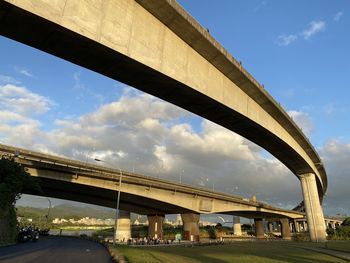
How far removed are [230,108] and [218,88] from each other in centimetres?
151

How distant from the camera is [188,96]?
653 inches

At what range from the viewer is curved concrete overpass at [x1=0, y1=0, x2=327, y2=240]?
426 inches

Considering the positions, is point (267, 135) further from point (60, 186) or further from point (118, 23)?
point (60, 186)

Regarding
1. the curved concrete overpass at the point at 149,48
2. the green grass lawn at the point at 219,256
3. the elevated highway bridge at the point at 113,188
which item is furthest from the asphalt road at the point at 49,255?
the elevated highway bridge at the point at 113,188

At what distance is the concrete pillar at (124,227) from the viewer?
69887 millimetres

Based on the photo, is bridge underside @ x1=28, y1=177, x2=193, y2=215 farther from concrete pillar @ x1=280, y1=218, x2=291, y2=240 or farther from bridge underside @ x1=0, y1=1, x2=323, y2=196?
concrete pillar @ x1=280, y1=218, x2=291, y2=240

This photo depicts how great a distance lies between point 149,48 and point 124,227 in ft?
210

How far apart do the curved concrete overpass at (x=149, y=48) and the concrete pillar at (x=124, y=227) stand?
2113 inches

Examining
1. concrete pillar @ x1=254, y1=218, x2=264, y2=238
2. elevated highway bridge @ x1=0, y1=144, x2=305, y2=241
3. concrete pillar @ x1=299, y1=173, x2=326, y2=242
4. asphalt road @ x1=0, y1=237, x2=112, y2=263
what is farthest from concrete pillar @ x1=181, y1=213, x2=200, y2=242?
concrete pillar @ x1=254, y1=218, x2=264, y2=238

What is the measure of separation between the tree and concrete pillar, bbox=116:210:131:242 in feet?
112

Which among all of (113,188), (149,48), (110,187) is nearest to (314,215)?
(113,188)

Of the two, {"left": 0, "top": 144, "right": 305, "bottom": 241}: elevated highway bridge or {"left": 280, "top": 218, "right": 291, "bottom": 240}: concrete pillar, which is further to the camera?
{"left": 280, "top": 218, "right": 291, "bottom": 240}: concrete pillar

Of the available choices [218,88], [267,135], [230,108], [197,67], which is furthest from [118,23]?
[267,135]

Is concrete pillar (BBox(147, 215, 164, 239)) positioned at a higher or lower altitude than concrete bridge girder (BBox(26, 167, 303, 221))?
lower
